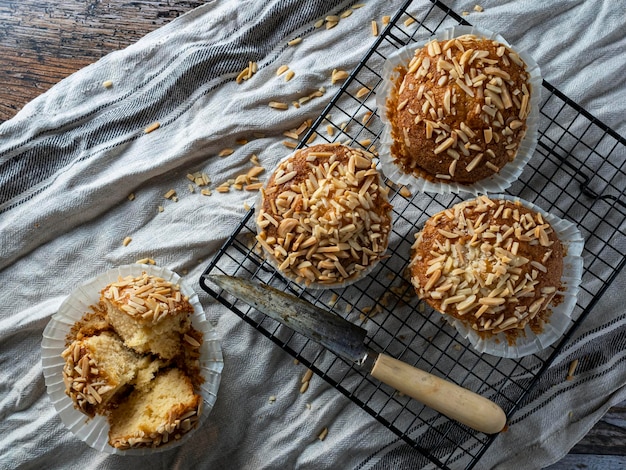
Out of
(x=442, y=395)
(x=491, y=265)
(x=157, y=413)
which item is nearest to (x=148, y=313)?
(x=157, y=413)

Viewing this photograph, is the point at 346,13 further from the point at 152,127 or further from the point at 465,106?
the point at 152,127

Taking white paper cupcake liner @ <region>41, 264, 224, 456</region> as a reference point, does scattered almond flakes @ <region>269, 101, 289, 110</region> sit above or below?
above

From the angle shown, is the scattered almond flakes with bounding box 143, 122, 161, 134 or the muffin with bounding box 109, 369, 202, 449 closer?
the muffin with bounding box 109, 369, 202, 449

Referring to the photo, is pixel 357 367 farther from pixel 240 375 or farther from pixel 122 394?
pixel 122 394

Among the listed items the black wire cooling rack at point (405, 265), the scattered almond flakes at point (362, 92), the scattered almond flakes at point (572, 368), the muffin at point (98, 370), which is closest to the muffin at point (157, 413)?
the muffin at point (98, 370)

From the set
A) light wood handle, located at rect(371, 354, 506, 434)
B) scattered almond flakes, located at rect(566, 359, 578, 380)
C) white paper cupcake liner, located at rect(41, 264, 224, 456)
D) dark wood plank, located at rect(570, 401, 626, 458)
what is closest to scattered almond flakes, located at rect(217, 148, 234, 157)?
white paper cupcake liner, located at rect(41, 264, 224, 456)

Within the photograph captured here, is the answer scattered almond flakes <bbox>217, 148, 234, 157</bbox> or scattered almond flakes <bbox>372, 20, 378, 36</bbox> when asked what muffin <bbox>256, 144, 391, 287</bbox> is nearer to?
scattered almond flakes <bbox>217, 148, 234, 157</bbox>

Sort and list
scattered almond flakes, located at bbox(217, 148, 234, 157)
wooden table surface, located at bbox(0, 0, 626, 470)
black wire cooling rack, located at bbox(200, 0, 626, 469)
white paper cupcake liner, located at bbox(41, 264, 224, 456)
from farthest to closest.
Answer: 1. wooden table surface, located at bbox(0, 0, 626, 470)
2. scattered almond flakes, located at bbox(217, 148, 234, 157)
3. black wire cooling rack, located at bbox(200, 0, 626, 469)
4. white paper cupcake liner, located at bbox(41, 264, 224, 456)

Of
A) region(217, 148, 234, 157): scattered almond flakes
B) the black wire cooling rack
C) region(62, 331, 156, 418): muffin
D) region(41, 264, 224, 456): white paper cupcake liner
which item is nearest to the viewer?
region(62, 331, 156, 418): muffin

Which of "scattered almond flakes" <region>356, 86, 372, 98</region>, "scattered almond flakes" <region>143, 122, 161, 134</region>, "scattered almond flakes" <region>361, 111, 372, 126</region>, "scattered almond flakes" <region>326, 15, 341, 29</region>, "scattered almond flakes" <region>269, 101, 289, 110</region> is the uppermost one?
"scattered almond flakes" <region>326, 15, 341, 29</region>

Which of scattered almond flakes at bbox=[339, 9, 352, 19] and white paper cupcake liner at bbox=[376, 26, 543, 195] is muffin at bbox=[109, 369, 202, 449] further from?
scattered almond flakes at bbox=[339, 9, 352, 19]
